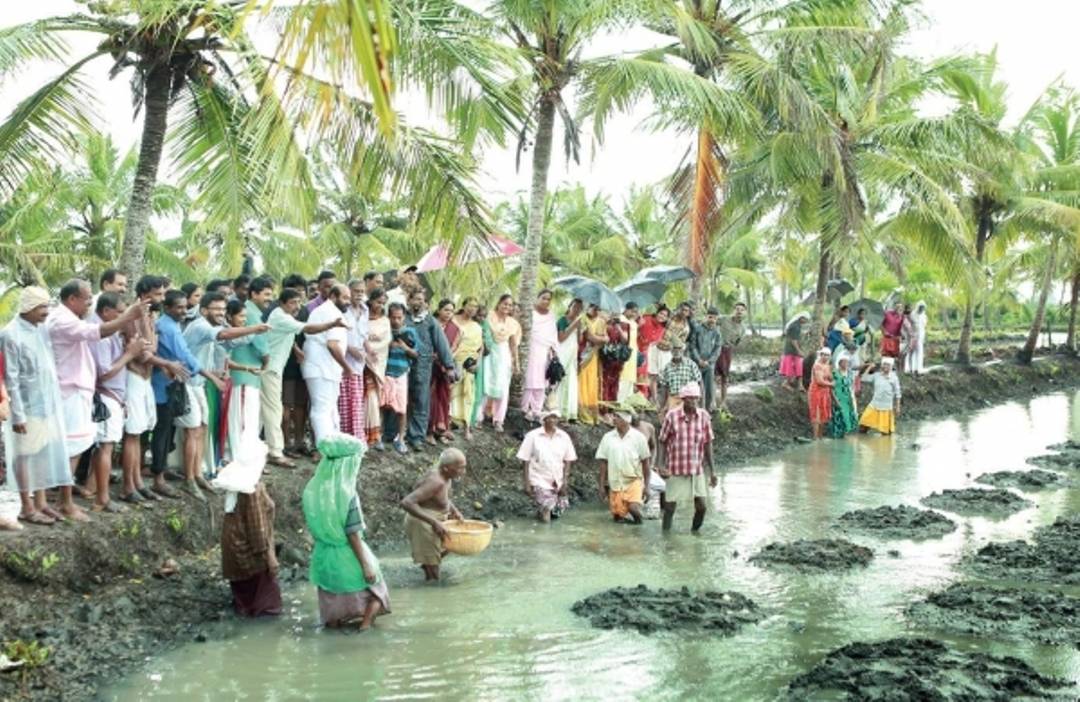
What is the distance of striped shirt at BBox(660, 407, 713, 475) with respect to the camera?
11.0 metres

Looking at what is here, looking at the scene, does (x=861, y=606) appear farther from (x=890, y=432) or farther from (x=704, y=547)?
(x=890, y=432)

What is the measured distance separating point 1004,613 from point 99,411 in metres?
6.86

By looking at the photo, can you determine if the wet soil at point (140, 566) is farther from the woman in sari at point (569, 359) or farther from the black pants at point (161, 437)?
the woman in sari at point (569, 359)

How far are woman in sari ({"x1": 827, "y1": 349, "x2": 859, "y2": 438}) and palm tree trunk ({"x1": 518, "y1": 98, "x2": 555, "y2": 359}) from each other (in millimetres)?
7138

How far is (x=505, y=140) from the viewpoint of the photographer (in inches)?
465

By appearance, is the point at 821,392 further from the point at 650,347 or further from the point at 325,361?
the point at 325,361

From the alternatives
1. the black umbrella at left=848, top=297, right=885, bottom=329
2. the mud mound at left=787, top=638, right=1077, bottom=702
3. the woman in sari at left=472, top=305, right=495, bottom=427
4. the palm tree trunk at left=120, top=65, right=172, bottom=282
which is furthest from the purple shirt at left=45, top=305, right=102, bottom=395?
the black umbrella at left=848, top=297, right=885, bottom=329

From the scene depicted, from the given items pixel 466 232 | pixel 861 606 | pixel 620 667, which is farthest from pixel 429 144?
pixel 861 606

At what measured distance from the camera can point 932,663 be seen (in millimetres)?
7211

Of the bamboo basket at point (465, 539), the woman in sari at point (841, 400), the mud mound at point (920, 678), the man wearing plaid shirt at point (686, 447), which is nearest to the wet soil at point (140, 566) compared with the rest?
the bamboo basket at point (465, 539)

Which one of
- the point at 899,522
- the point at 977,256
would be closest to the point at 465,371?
the point at 899,522

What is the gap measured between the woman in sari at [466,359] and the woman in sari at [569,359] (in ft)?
5.47

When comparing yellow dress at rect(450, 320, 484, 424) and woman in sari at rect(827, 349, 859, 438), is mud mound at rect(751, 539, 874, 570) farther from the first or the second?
woman in sari at rect(827, 349, 859, 438)

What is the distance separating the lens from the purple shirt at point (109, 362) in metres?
8.38
